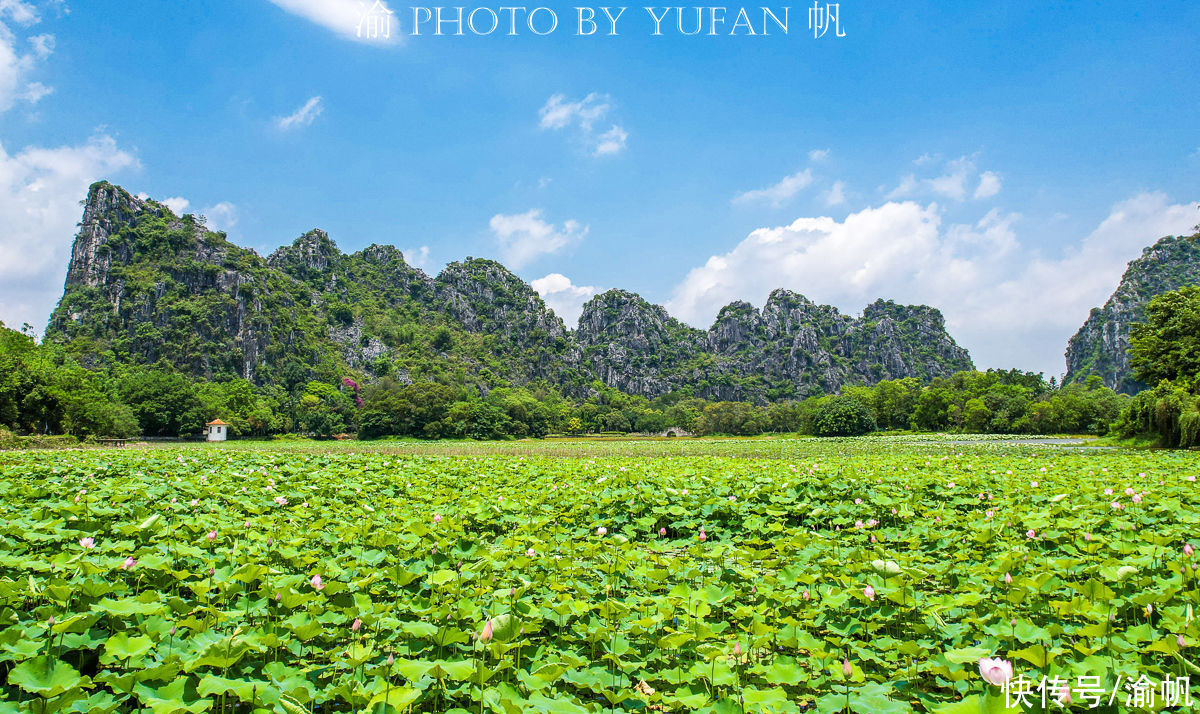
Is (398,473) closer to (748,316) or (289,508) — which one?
(289,508)

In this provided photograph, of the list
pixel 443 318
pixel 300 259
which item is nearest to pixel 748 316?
pixel 443 318

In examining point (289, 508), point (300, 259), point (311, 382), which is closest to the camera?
point (289, 508)

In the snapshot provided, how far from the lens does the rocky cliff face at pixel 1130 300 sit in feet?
337

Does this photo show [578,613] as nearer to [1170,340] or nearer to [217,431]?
[1170,340]

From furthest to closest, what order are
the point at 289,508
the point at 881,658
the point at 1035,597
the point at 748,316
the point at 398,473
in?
the point at 748,316 → the point at 398,473 → the point at 289,508 → the point at 1035,597 → the point at 881,658

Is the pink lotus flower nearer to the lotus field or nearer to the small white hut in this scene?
the lotus field

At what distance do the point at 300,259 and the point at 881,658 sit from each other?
118765mm

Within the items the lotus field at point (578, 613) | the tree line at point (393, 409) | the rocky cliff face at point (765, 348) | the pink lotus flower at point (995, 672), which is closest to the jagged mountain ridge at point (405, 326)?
the rocky cliff face at point (765, 348)

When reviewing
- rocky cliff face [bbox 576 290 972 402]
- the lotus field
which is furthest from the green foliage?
rocky cliff face [bbox 576 290 972 402]

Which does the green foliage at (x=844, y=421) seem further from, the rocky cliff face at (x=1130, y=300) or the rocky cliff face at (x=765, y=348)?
the rocky cliff face at (x=1130, y=300)

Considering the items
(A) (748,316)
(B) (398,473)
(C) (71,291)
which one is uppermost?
(A) (748,316)

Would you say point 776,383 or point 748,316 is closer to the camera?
point 776,383

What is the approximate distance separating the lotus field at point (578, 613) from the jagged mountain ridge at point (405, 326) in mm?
81693

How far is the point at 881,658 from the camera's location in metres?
2.68
